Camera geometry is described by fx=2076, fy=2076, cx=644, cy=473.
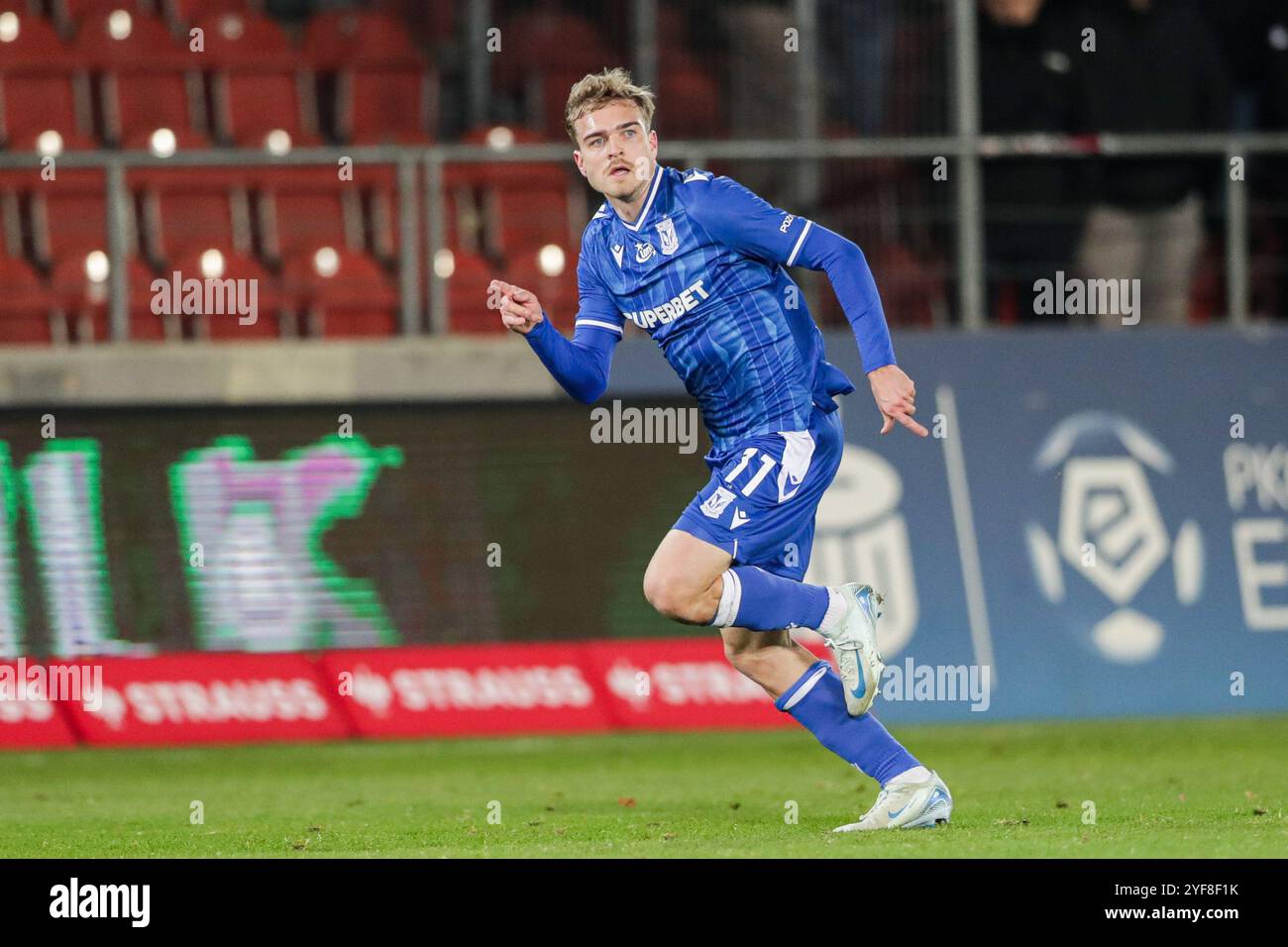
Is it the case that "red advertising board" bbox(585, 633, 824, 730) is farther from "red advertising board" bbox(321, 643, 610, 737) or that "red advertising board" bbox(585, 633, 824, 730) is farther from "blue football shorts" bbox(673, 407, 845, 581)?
"blue football shorts" bbox(673, 407, 845, 581)

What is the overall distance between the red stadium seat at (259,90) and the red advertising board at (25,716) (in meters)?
4.42

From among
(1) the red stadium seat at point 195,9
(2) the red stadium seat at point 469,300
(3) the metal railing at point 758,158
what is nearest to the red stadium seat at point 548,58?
(1) the red stadium seat at point 195,9

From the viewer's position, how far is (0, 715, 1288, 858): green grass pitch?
6809 mm

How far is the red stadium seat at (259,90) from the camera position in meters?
14.6

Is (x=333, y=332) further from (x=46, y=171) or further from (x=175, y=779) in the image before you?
(x=175, y=779)

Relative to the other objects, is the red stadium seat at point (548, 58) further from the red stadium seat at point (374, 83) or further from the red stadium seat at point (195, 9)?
the red stadium seat at point (195, 9)

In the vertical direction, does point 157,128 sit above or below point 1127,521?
above

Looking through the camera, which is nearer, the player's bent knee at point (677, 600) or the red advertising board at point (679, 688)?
the player's bent knee at point (677, 600)

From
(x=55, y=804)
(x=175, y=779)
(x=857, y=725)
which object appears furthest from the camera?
(x=175, y=779)

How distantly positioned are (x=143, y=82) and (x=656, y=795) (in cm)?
778

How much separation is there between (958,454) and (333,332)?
13.2ft
